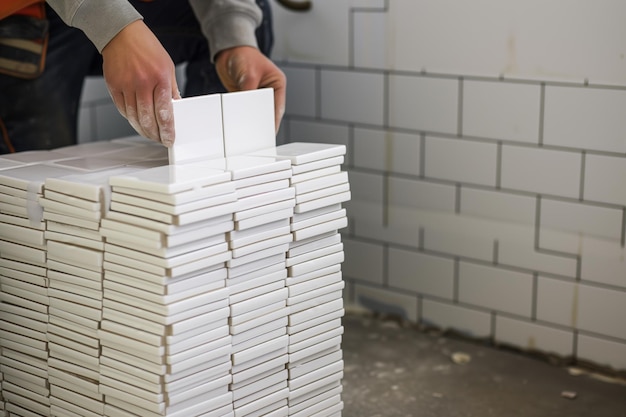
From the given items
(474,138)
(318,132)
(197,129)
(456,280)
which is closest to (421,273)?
(456,280)

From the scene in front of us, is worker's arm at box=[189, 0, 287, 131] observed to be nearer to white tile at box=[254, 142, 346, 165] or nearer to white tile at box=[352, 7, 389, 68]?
white tile at box=[254, 142, 346, 165]

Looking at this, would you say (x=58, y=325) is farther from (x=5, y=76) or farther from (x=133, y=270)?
(x=5, y=76)

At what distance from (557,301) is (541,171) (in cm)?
37

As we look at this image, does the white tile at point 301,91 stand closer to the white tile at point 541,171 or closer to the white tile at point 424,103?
the white tile at point 424,103

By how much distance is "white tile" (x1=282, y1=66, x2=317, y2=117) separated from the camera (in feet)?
9.07

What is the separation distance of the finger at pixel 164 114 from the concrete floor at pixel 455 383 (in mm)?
877

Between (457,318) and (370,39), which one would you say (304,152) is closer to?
(370,39)

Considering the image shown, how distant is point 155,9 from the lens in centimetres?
239

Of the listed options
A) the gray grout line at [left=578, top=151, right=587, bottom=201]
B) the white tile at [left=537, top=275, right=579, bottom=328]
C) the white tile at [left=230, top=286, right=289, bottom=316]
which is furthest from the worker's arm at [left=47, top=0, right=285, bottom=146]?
the white tile at [left=537, top=275, right=579, bottom=328]

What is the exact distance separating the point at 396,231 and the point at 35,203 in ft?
4.18

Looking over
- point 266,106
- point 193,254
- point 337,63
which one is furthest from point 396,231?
point 193,254

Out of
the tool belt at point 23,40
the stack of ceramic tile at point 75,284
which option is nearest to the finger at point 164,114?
the stack of ceramic tile at point 75,284

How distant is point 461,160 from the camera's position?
248 centimetres

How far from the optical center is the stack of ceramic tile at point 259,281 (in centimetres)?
163
